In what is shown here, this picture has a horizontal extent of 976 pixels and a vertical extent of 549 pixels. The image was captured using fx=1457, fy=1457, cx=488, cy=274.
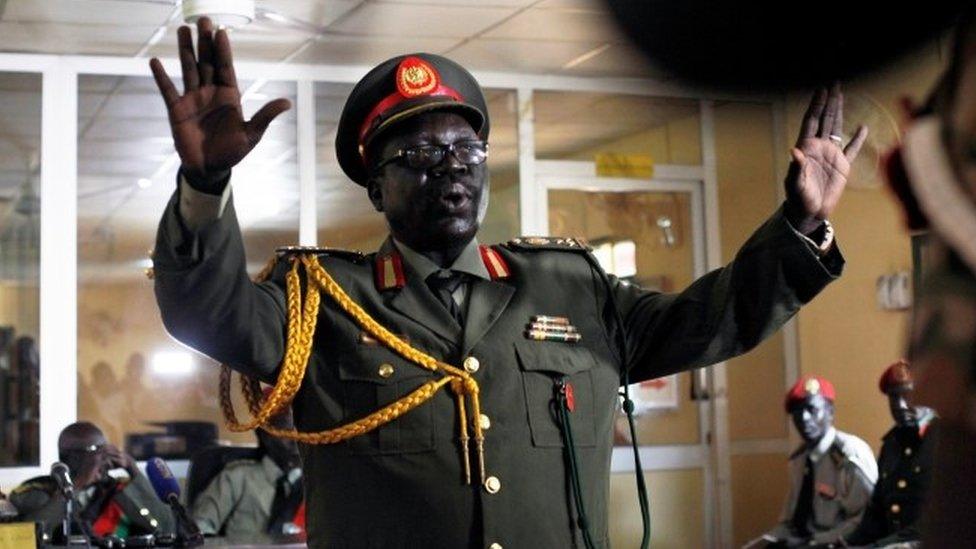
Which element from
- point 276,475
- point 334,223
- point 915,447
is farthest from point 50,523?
point 915,447

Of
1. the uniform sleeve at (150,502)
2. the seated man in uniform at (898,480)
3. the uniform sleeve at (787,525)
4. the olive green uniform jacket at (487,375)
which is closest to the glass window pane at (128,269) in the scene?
the uniform sleeve at (150,502)

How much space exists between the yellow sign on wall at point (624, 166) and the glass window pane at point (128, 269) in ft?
4.73

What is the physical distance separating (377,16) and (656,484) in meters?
2.64

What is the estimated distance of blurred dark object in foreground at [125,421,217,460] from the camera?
245 inches

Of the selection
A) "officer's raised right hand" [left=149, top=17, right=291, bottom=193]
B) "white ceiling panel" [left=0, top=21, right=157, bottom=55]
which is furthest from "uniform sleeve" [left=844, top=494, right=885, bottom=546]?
"officer's raised right hand" [left=149, top=17, right=291, bottom=193]

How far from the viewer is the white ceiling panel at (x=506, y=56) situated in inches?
236

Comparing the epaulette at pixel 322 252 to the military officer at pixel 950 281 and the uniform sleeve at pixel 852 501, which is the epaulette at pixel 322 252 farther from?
the uniform sleeve at pixel 852 501

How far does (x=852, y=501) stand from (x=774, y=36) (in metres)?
5.48

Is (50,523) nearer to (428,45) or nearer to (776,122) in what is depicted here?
(428,45)

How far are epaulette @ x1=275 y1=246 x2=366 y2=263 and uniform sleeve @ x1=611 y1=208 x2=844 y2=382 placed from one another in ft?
1.07

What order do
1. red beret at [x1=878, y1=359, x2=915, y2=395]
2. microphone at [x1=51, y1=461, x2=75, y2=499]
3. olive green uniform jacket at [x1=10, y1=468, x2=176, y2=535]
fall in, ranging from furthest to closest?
red beret at [x1=878, y1=359, x2=915, y2=395]
olive green uniform jacket at [x1=10, y1=468, x2=176, y2=535]
microphone at [x1=51, y1=461, x2=75, y2=499]

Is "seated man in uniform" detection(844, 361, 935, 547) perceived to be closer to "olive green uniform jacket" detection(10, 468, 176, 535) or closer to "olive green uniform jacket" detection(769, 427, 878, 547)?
"olive green uniform jacket" detection(769, 427, 878, 547)

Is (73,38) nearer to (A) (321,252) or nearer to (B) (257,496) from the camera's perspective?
(B) (257,496)

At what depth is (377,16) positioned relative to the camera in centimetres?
603
